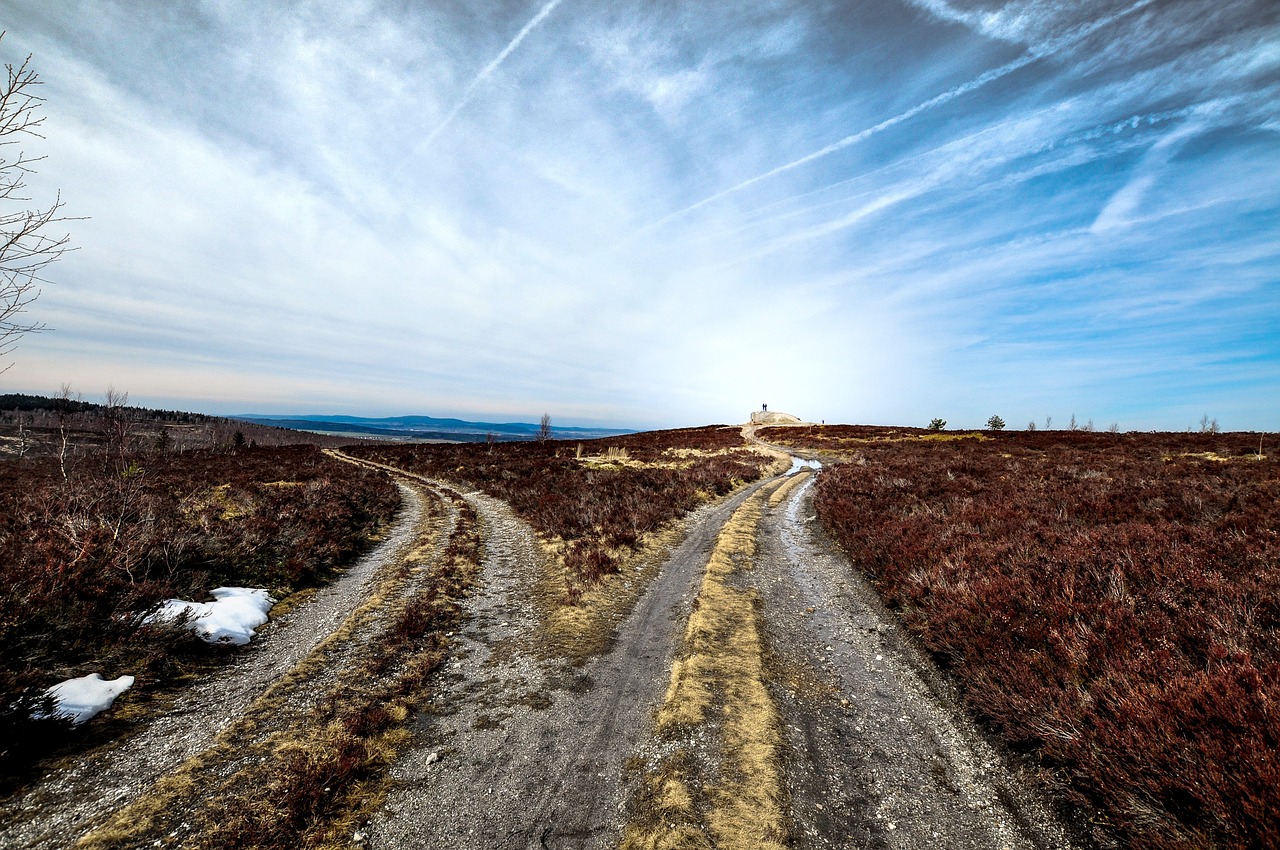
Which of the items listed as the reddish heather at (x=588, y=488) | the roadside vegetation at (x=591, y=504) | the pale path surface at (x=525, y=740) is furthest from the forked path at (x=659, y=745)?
the reddish heather at (x=588, y=488)

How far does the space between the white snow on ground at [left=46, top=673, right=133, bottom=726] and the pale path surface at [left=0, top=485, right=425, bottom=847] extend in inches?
28.4

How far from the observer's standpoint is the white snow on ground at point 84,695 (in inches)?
225

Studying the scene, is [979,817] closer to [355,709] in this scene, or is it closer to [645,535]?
[355,709]

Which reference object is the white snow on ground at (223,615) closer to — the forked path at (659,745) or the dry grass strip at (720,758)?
the forked path at (659,745)

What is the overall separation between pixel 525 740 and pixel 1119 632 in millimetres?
8103

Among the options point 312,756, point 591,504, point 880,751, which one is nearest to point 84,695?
point 312,756

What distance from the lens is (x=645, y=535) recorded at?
50.5 feet

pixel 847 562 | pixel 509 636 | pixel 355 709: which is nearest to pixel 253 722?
pixel 355 709

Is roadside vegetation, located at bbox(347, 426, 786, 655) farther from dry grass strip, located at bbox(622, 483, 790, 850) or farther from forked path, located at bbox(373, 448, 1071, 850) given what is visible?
dry grass strip, located at bbox(622, 483, 790, 850)

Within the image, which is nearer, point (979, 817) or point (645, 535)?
point (979, 817)

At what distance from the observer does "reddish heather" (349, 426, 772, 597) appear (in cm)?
1459

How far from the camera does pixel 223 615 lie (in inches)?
344

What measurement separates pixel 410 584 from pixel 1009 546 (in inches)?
540

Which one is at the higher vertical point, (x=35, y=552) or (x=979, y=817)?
(x=35, y=552)
